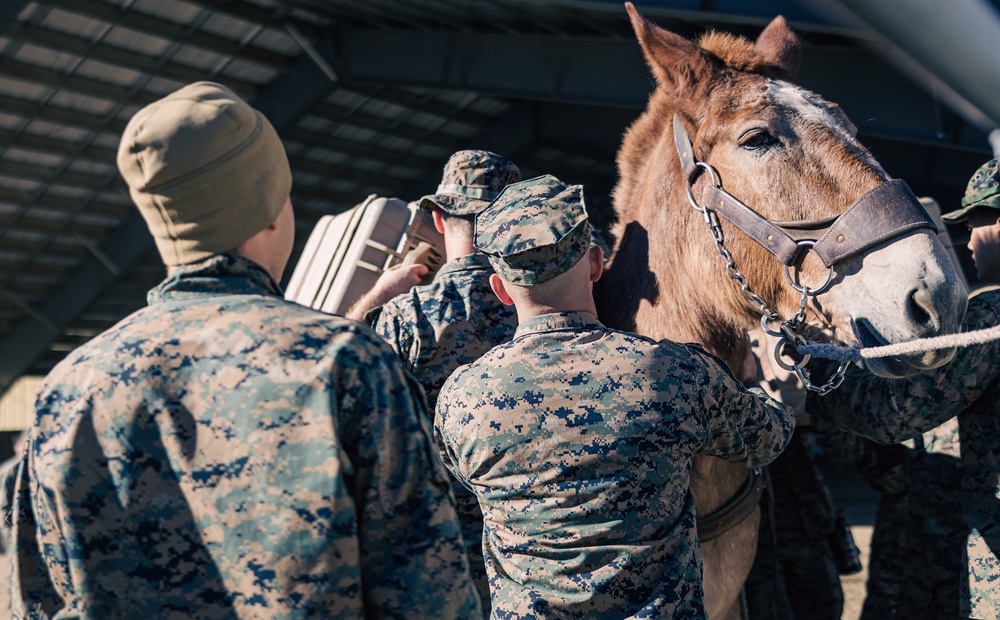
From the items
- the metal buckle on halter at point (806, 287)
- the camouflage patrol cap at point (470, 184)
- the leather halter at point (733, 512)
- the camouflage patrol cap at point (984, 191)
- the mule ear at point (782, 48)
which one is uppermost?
the mule ear at point (782, 48)

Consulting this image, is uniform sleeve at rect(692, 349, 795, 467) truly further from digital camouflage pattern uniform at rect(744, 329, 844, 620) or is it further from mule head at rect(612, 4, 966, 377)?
digital camouflage pattern uniform at rect(744, 329, 844, 620)

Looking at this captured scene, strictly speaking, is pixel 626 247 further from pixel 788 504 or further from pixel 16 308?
pixel 16 308

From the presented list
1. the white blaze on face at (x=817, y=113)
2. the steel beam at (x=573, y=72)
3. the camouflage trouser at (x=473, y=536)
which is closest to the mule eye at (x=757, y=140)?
the white blaze on face at (x=817, y=113)

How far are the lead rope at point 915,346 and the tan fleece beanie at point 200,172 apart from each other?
1788mm

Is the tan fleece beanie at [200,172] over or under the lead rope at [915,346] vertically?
over

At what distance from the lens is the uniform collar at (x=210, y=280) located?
1.81 m

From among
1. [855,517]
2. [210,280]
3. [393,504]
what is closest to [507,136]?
[855,517]

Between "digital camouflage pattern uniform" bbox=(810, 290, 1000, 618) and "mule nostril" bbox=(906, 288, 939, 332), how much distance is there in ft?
2.12

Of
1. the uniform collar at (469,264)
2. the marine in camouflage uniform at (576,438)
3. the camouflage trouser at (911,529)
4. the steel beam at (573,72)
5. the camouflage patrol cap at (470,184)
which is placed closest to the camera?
the marine in camouflage uniform at (576,438)

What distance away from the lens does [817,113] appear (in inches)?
120

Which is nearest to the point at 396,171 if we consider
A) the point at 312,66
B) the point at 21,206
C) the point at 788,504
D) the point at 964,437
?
the point at 312,66

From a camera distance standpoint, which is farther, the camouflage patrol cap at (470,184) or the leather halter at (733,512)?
the camouflage patrol cap at (470,184)

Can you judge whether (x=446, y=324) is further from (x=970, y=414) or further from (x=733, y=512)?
(x=970, y=414)

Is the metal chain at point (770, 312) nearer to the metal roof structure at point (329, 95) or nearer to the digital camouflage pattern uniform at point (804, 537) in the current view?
the digital camouflage pattern uniform at point (804, 537)
